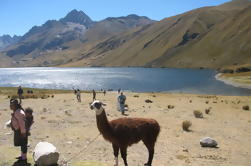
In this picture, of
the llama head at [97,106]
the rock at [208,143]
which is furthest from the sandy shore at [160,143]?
the llama head at [97,106]

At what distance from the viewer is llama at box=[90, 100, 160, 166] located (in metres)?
9.95

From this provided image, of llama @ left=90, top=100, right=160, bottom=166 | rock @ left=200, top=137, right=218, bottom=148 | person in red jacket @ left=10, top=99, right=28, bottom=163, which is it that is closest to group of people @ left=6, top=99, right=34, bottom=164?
person in red jacket @ left=10, top=99, right=28, bottom=163

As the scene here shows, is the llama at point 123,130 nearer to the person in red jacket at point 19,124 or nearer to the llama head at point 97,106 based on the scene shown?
the llama head at point 97,106

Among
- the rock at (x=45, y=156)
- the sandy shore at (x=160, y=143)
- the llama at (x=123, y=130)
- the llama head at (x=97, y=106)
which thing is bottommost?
the sandy shore at (x=160, y=143)

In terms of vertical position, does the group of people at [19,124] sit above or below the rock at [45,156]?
above

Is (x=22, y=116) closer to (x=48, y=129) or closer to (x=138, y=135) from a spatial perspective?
(x=138, y=135)

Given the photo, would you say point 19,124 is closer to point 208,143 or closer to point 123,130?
point 123,130

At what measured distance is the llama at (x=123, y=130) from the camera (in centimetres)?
995

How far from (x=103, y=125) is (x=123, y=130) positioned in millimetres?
756

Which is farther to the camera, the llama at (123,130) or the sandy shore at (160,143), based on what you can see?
the sandy shore at (160,143)

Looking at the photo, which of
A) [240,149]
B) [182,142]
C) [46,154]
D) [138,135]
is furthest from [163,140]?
[46,154]

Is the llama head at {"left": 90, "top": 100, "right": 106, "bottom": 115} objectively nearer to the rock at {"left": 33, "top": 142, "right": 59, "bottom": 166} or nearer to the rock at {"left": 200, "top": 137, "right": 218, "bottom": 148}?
the rock at {"left": 33, "top": 142, "right": 59, "bottom": 166}

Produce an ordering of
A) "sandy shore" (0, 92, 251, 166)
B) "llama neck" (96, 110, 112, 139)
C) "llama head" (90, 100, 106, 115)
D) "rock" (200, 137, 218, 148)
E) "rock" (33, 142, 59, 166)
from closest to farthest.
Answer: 1. "llama head" (90, 100, 106, 115)
2. "llama neck" (96, 110, 112, 139)
3. "rock" (33, 142, 59, 166)
4. "sandy shore" (0, 92, 251, 166)
5. "rock" (200, 137, 218, 148)

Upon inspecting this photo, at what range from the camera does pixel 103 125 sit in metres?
9.97
